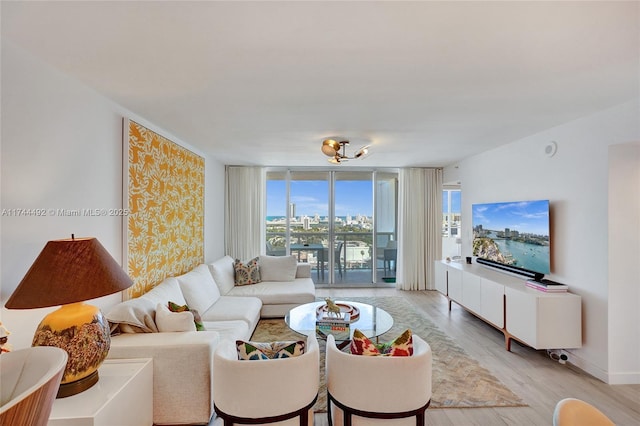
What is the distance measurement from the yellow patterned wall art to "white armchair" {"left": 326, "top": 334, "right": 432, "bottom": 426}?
80.0 inches

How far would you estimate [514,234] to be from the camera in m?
3.54

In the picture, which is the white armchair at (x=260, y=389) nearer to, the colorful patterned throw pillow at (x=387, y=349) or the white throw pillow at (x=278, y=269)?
the colorful patterned throw pillow at (x=387, y=349)

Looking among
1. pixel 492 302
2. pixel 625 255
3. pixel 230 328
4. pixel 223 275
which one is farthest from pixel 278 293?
pixel 625 255

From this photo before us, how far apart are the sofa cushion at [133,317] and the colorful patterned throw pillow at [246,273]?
6.85ft

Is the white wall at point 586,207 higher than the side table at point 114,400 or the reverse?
higher

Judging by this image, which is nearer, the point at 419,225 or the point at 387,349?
the point at 387,349

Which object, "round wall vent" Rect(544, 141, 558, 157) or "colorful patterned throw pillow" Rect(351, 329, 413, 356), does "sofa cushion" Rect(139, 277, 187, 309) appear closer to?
"colorful patterned throw pillow" Rect(351, 329, 413, 356)

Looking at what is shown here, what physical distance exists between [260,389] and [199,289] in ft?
6.22

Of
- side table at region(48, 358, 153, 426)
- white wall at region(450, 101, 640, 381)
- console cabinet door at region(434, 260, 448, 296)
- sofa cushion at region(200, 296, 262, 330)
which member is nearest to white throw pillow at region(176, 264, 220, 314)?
sofa cushion at region(200, 296, 262, 330)

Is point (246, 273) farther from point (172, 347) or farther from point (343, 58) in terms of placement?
point (343, 58)

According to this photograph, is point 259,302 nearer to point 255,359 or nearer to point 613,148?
point 255,359

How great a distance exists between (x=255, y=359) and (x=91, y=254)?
1.05m

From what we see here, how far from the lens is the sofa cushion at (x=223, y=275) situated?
12.6 feet

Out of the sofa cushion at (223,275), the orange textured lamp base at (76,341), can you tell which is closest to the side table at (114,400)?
the orange textured lamp base at (76,341)
